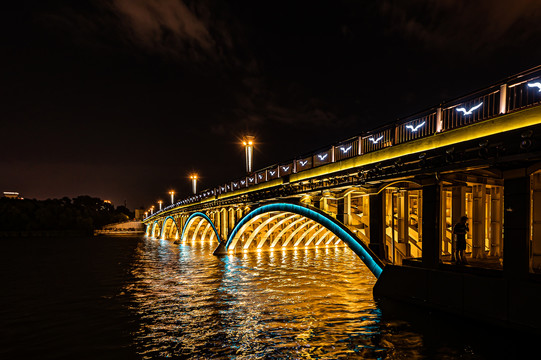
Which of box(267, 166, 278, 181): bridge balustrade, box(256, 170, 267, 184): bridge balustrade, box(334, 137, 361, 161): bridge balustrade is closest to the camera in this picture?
box(334, 137, 361, 161): bridge balustrade

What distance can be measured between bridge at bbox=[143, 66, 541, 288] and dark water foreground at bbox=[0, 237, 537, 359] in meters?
2.25

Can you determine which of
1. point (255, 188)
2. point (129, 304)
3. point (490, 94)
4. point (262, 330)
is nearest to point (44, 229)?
point (255, 188)

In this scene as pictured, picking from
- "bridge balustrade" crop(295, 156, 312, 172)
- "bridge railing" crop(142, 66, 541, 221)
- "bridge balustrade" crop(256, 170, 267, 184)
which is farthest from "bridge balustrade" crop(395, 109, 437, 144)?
"bridge balustrade" crop(256, 170, 267, 184)

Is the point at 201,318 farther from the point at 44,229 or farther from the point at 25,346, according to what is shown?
the point at 44,229

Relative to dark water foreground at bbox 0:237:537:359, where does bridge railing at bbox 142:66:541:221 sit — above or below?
above

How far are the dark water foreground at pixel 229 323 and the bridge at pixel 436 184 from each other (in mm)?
2247

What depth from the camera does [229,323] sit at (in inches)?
551

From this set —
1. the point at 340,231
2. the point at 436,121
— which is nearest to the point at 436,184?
the point at 436,121

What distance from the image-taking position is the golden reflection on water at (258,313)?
1115cm

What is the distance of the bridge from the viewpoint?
10.5 meters

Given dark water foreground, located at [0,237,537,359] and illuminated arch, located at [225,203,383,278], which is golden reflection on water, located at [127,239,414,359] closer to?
dark water foreground, located at [0,237,537,359]

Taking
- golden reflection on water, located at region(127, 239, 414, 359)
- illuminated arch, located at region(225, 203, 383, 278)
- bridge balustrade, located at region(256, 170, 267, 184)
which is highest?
bridge balustrade, located at region(256, 170, 267, 184)

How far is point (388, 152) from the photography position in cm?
1534

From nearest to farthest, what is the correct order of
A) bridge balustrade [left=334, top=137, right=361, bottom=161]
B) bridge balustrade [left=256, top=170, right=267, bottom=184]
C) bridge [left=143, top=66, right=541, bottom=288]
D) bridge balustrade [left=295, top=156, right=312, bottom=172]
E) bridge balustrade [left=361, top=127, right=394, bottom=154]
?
1. bridge [left=143, top=66, right=541, bottom=288]
2. bridge balustrade [left=361, top=127, right=394, bottom=154]
3. bridge balustrade [left=334, top=137, right=361, bottom=161]
4. bridge balustrade [left=295, top=156, right=312, bottom=172]
5. bridge balustrade [left=256, top=170, right=267, bottom=184]
